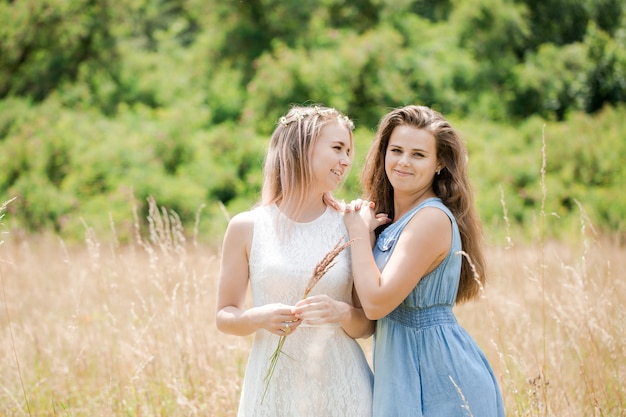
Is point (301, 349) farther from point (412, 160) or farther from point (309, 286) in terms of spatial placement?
point (412, 160)

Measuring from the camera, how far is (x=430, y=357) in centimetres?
237

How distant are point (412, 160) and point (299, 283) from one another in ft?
2.18

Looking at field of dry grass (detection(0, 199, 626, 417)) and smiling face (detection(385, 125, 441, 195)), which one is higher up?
smiling face (detection(385, 125, 441, 195))

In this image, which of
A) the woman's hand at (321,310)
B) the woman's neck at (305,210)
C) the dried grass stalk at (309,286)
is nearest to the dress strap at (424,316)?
the woman's hand at (321,310)

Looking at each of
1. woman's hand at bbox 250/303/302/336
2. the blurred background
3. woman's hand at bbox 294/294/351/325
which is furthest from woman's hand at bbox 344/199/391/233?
the blurred background

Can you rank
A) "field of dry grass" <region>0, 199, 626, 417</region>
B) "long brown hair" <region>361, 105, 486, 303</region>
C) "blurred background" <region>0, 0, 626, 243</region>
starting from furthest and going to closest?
"blurred background" <region>0, 0, 626, 243</region>, "field of dry grass" <region>0, 199, 626, 417</region>, "long brown hair" <region>361, 105, 486, 303</region>

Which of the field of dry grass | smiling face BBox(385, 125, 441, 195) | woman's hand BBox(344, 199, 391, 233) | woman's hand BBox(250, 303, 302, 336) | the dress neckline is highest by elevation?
smiling face BBox(385, 125, 441, 195)

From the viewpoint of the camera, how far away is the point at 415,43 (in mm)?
11727

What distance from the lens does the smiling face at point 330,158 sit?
2.46 m

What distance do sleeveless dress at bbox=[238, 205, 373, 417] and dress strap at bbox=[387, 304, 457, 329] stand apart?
0.71 ft

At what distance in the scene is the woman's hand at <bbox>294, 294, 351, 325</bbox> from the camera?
2195 mm

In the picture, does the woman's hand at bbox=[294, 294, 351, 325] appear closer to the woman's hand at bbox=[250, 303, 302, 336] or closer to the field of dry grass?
the woman's hand at bbox=[250, 303, 302, 336]

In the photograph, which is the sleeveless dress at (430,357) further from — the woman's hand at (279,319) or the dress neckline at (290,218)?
the woman's hand at (279,319)

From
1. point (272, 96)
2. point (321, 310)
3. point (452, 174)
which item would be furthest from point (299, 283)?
point (272, 96)
